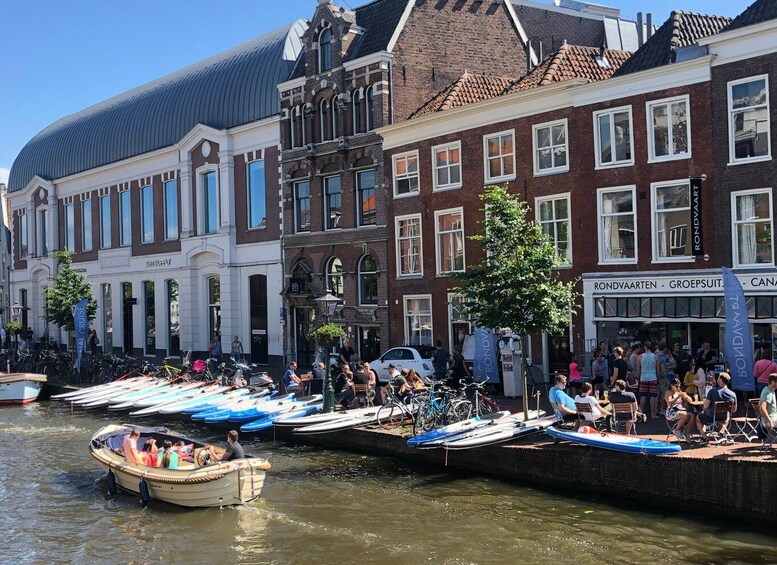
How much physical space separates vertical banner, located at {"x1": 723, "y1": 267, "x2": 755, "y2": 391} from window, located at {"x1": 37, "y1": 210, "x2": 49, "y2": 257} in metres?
53.4

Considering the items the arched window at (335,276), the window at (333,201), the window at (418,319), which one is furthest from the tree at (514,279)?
the window at (333,201)

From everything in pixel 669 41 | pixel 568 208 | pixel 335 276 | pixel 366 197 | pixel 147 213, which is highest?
pixel 669 41

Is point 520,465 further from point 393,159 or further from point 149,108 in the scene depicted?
point 149,108

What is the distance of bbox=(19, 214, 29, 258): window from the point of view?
2739 inches

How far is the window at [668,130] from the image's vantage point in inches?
1115

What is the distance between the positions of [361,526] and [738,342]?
10.4m

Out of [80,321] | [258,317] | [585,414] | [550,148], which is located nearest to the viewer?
[585,414]

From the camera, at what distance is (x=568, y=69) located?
3397 cm

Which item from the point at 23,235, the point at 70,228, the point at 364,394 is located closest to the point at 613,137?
the point at 364,394

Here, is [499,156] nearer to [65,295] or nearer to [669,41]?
[669,41]

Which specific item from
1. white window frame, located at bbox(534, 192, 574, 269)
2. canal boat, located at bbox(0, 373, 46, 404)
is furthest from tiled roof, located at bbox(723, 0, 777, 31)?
canal boat, located at bbox(0, 373, 46, 404)

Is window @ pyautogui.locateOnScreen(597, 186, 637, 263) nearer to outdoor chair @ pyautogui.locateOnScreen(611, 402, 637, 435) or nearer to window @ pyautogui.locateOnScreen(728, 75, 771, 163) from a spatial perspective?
window @ pyautogui.locateOnScreen(728, 75, 771, 163)

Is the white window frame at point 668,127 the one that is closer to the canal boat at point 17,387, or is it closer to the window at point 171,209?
the canal boat at point 17,387

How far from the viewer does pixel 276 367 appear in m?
44.0
